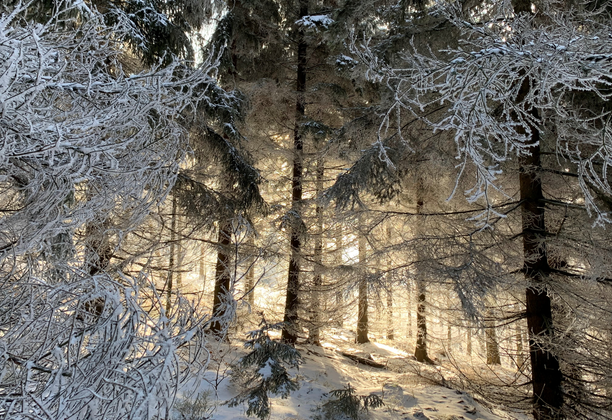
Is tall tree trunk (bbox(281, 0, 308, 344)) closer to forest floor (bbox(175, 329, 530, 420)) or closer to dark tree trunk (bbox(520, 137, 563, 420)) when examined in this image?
forest floor (bbox(175, 329, 530, 420))

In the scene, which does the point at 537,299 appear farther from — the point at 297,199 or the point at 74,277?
the point at 74,277

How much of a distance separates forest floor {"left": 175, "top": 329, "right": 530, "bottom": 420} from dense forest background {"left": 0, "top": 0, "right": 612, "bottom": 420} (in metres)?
0.63

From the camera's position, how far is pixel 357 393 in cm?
724

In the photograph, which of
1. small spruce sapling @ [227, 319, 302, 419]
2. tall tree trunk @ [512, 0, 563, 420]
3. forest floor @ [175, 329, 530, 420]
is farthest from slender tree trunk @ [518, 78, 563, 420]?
small spruce sapling @ [227, 319, 302, 419]

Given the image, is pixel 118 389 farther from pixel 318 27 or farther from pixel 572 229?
pixel 318 27

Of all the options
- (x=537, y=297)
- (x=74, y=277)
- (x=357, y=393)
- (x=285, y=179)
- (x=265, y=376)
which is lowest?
(x=357, y=393)

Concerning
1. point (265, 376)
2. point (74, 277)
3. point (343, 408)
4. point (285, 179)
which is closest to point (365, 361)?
point (343, 408)

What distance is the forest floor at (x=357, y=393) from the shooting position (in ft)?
19.2

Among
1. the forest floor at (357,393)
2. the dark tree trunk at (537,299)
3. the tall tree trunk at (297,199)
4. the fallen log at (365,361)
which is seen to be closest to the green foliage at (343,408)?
the forest floor at (357,393)

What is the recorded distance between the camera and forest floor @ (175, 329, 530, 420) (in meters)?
5.86

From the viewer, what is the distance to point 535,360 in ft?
16.4

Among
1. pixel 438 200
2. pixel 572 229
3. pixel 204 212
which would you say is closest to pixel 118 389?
pixel 204 212

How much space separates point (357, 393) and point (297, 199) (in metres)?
4.34

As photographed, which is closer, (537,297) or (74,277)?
(74,277)
